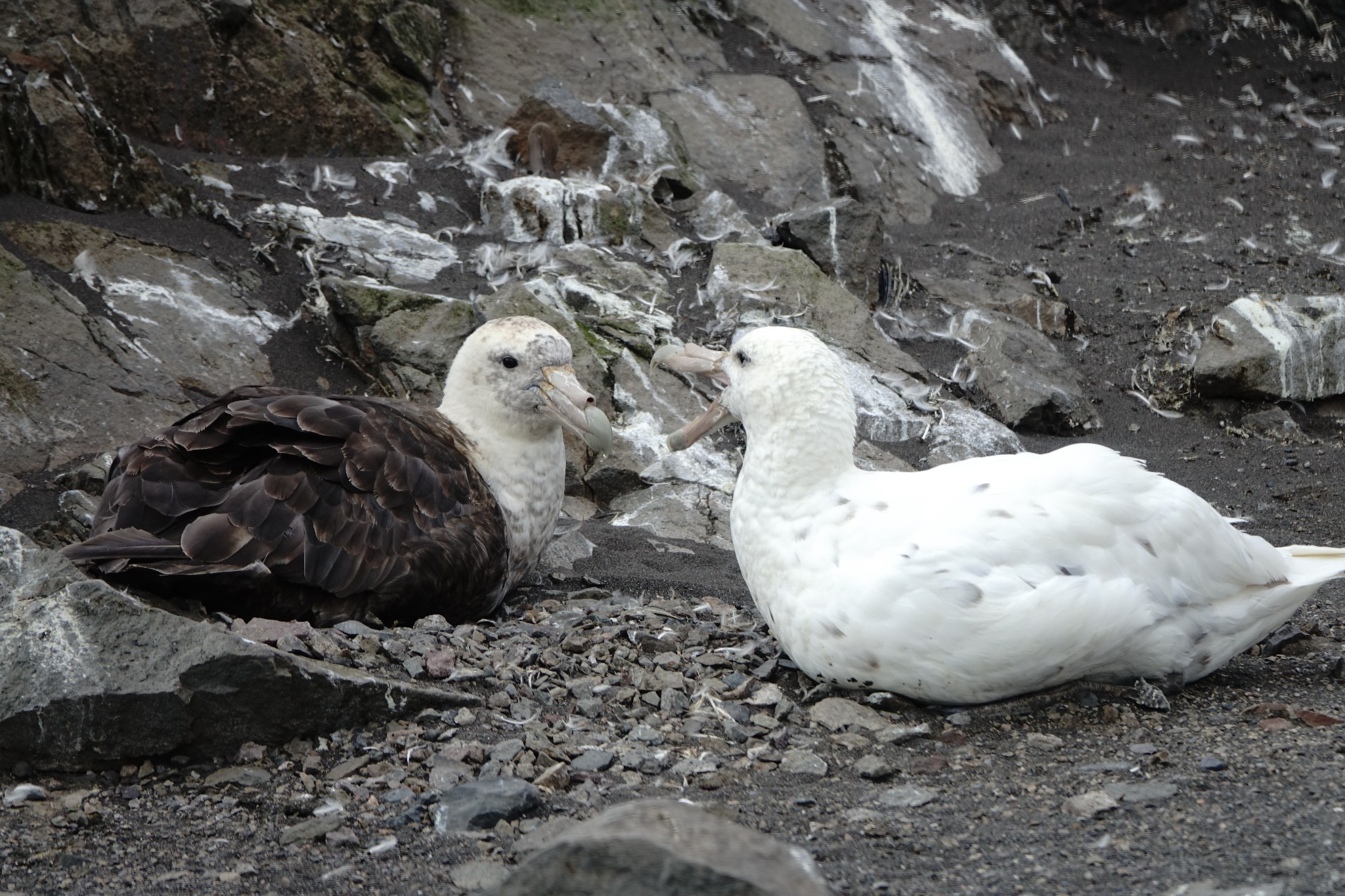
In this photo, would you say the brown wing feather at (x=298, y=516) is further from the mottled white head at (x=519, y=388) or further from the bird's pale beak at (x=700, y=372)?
the bird's pale beak at (x=700, y=372)

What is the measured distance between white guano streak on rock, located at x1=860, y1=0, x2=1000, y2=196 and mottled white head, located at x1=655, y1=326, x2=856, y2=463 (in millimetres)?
7382

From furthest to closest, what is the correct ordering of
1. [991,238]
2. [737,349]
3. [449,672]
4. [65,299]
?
[991,238] → [65,299] → [737,349] → [449,672]

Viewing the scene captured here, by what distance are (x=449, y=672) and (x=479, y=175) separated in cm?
588

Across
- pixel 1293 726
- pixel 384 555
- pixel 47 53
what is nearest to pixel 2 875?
pixel 384 555

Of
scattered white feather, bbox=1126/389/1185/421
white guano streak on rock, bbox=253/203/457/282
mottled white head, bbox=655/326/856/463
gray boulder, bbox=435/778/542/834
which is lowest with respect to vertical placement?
scattered white feather, bbox=1126/389/1185/421

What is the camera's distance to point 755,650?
4.84m

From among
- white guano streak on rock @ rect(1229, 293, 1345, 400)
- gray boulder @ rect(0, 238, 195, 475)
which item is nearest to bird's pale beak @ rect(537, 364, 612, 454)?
gray boulder @ rect(0, 238, 195, 475)

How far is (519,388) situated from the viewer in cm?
580

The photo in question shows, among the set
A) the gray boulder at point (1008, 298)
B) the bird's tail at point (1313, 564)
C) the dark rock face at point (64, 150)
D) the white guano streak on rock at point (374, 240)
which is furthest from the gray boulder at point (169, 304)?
the bird's tail at point (1313, 564)

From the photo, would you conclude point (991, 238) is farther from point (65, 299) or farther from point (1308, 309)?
point (65, 299)

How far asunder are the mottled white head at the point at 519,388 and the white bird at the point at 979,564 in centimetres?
130

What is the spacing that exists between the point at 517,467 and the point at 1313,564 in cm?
313

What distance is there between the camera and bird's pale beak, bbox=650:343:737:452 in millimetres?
4945

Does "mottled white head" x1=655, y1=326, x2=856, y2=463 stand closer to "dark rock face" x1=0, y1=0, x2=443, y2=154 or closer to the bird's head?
the bird's head
